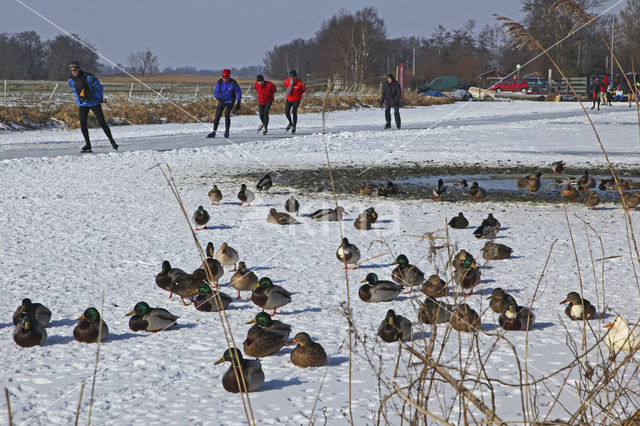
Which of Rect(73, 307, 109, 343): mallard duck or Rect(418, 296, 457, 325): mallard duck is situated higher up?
Rect(418, 296, 457, 325): mallard duck

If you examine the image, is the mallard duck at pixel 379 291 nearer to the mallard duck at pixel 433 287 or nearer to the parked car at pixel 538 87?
the mallard duck at pixel 433 287

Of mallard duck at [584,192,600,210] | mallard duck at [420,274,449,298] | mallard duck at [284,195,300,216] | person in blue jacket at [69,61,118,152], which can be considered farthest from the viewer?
person in blue jacket at [69,61,118,152]

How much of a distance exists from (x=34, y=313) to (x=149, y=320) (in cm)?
79

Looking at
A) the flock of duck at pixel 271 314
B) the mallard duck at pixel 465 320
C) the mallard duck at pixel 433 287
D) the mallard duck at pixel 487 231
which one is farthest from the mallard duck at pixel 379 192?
the mallard duck at pixel 465 320

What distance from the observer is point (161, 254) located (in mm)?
6945

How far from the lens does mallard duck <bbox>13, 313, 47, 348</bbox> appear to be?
444 cm

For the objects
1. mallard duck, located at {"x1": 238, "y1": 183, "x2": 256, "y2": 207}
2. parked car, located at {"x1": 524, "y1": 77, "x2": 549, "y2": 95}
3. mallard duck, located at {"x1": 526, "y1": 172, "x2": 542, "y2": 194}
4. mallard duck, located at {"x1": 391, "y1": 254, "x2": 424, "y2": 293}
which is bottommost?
mallard duck, located at {"x1": 391, "y1": 254, "x2": 424, "y2": 293}

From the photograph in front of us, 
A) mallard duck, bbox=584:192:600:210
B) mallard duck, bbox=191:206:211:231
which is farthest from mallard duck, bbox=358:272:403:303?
mallard duck, bbox=584:192:600:210

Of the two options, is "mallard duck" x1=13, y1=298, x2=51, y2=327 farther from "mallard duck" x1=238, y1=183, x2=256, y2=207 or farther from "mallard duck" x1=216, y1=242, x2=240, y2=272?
"mallard duck" x1=238, y1=183, x2=256, y2=207

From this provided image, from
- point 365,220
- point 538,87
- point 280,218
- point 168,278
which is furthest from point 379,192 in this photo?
point 538,87

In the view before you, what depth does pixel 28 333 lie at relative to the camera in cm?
444

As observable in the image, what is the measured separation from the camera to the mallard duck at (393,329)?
4.48 m

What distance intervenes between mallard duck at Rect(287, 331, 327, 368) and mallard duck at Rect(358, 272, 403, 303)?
132 cm

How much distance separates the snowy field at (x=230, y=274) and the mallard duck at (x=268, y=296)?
109mm
